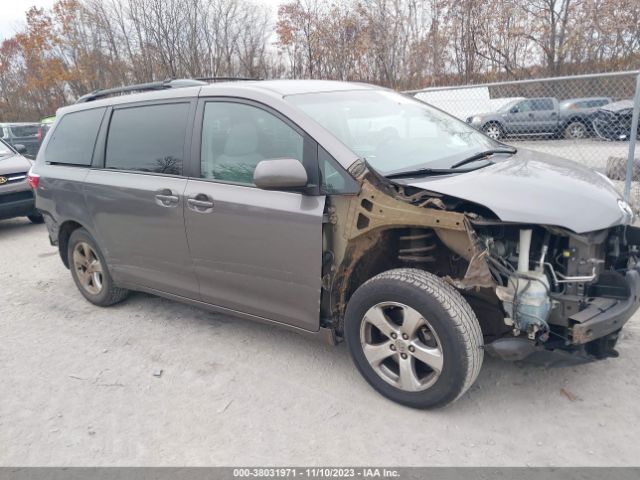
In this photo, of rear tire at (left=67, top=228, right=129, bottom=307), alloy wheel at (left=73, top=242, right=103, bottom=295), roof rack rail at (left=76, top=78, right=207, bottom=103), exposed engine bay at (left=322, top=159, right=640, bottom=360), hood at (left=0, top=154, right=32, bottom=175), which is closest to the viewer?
exposed engine bay at (left=322, top=159, right=640, bottom=360)

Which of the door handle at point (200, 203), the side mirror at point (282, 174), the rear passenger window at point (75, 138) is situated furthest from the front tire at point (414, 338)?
the rear passenger window at point (75, 138)

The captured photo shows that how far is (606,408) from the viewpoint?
9.47 feet

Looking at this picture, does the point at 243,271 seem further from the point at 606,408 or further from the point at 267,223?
the point at 606,408

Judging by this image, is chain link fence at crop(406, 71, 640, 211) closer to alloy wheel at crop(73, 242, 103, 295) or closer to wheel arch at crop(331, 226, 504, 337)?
wheel arch at crop(331, 226, 504, 337)

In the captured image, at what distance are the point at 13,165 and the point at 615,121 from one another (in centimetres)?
898

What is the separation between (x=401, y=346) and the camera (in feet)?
9.52

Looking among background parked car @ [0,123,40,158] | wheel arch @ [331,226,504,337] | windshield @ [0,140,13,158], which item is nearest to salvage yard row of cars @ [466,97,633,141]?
wheel arch @ [331,226,504,337]

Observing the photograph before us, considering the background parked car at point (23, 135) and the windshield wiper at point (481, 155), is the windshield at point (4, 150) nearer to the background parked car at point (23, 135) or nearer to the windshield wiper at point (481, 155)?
the background parked car at point (23, 135)

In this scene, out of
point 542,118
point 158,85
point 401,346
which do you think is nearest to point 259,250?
point 401,346

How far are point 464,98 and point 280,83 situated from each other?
4782 millimetres

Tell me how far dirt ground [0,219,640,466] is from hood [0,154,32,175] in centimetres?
521

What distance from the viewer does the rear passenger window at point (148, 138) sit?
3.77 m

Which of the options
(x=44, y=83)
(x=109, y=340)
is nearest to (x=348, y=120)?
(x=109, y=340)

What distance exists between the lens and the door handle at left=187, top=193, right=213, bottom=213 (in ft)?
11.5
